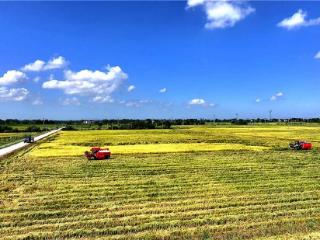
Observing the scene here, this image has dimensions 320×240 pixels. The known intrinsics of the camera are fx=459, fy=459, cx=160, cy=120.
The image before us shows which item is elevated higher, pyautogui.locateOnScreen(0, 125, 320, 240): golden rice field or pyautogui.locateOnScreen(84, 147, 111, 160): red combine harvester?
pyautogui.locateOnScreen(84, 147, 111, 160): red combine harvester

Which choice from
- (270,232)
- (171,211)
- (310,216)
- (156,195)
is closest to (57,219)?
(171,211)

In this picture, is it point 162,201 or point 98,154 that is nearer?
point 162,201

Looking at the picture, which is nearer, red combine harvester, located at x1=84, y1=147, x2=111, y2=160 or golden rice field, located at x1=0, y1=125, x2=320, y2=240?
golden rice field, located at x1=0, y1=125, x2=320, y2=240

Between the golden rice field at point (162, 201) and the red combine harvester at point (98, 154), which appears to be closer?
the golden rice field at point (162, 201)

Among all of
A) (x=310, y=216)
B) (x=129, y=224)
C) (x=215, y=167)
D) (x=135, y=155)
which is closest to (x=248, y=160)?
(x=215, y=167)

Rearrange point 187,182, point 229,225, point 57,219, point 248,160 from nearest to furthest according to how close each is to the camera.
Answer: point 229,225, point 57,219, point 187,182, point 248,160

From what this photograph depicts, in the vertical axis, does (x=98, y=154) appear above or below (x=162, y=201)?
above

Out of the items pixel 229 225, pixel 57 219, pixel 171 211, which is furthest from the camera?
pixel 171 211

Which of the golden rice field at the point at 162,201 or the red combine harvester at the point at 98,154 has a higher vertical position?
the red combine harvester at the point at 98,154

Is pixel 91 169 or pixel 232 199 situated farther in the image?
pixel 91 169

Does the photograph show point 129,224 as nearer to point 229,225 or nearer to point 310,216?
point 229,225

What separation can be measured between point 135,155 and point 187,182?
1854 centimetres

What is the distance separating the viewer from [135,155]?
43.4 meters

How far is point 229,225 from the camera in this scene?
619 inches
